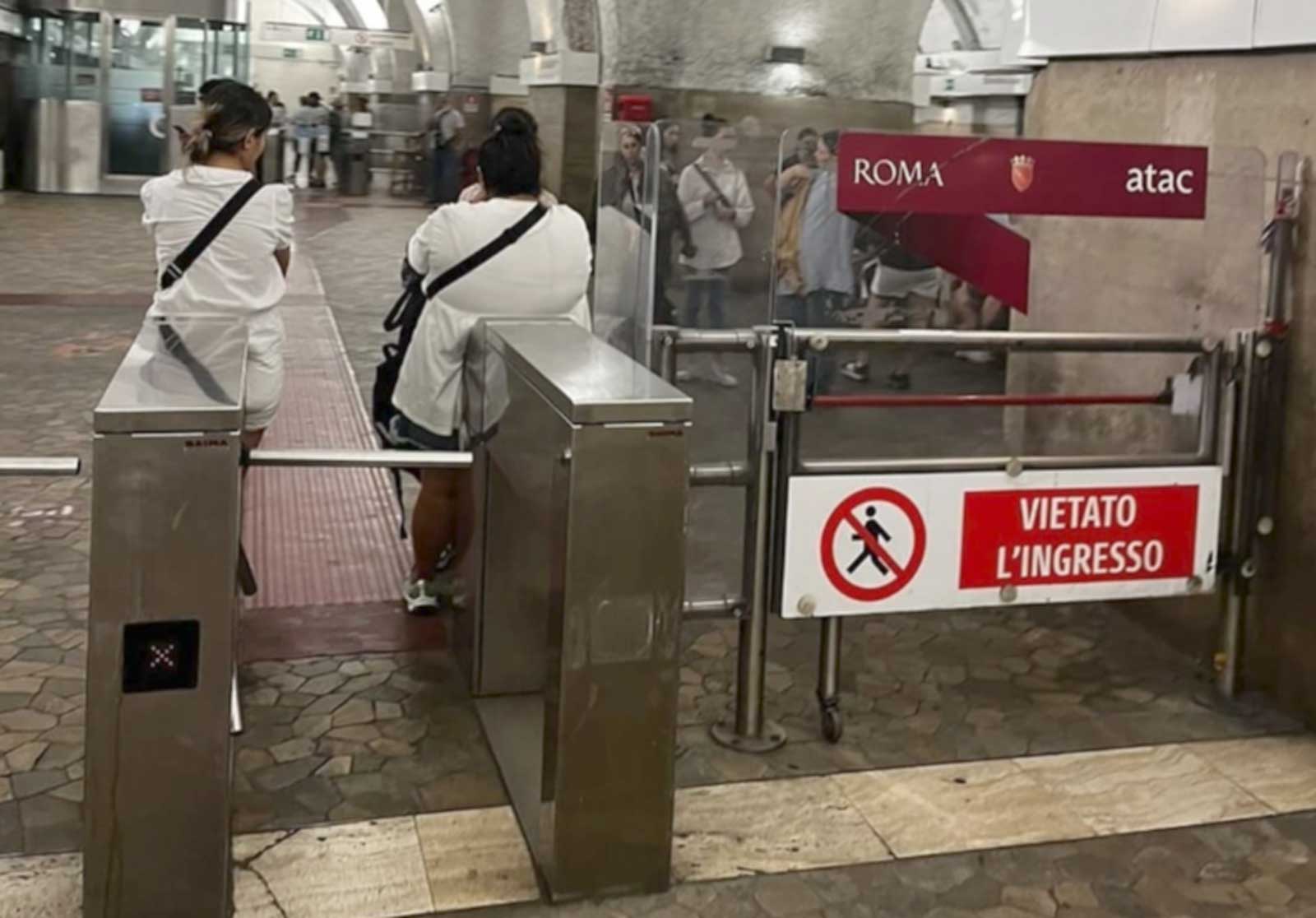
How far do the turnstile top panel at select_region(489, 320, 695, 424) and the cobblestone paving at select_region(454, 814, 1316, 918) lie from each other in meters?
0.89

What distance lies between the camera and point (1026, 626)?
438 centimetres

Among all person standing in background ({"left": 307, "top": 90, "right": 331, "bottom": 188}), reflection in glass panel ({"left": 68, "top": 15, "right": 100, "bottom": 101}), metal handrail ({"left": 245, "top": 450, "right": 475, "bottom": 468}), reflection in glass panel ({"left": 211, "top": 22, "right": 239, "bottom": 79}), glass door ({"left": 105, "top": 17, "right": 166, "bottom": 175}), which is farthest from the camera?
person standing in background ({"left": 307, "top": 90, "right": 331, "bottom": 188})

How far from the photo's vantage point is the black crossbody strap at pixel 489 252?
3.62m

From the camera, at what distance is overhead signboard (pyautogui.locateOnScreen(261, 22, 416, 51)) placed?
24234 millimetres

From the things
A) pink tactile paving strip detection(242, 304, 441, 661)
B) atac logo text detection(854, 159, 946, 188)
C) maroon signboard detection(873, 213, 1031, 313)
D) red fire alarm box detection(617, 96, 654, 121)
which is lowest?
pink tactile paving strip detection(242, 304, 441, 661)

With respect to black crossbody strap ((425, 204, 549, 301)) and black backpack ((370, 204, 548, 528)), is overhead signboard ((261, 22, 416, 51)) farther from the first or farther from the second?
black crossbody strap ((425, 204, 549, 301))

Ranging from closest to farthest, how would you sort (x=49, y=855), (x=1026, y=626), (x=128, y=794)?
(x=128, y=794) < (x=49, y=855) < (x=1026, y=626)

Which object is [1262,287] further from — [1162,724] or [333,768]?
[333,768]

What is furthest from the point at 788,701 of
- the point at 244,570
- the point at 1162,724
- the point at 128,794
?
the point at 128,794

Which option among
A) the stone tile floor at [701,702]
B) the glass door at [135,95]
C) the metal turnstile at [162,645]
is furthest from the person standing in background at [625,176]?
the glass door at [135,95]

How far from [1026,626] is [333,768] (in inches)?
84.0

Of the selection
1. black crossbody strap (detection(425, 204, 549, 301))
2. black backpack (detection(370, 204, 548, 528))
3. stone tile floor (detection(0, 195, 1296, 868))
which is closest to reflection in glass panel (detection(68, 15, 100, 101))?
stone tile floor (detection(0, 195, 1296, 868))

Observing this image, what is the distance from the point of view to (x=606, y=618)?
2.62 meters

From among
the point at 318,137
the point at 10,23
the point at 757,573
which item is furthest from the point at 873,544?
the point at 318,137
